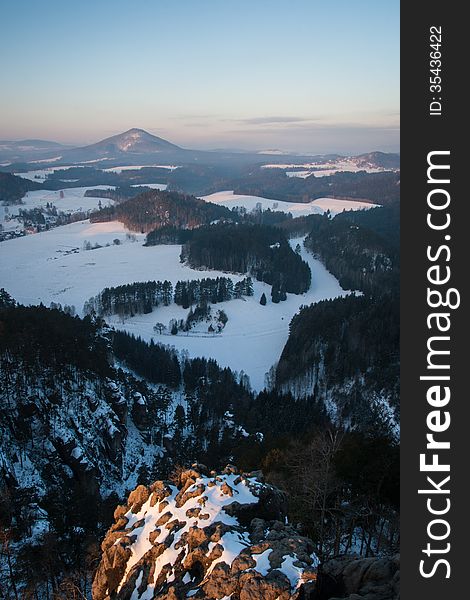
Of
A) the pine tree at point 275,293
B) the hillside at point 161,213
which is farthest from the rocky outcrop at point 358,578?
the hillside at point 161,213

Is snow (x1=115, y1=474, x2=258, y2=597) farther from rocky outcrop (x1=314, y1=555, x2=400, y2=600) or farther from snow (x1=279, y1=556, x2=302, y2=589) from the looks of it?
rocky outcrop (x1=314, y1=555, x2=400, y2=600)

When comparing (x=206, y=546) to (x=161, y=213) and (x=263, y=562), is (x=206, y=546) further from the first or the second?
(x=161, y=213)

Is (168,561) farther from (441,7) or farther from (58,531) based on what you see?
(58,531)

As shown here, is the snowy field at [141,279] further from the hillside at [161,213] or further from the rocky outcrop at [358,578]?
the rocky outcrop at [358,578]

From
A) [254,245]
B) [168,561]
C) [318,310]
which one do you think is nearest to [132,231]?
[254,245]

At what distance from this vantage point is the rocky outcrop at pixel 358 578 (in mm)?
9625

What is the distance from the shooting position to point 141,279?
379 ft

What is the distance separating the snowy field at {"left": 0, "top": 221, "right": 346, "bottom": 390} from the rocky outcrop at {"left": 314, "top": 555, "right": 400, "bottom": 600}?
55791mm

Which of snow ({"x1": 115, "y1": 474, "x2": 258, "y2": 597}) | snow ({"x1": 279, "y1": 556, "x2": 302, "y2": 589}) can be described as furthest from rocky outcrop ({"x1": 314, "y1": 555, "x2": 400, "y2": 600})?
snow ({"x1": 115, "y1": 474, "x2": 258, "y2": 597})

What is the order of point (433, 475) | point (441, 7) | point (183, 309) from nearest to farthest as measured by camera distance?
point (433, 475), point (441, 7), point (183, 309)

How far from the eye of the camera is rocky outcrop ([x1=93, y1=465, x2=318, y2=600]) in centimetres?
1072

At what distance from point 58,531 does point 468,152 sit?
96.8 ft

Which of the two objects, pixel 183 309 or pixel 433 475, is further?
pixel 183 309

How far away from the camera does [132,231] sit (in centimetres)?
17975
